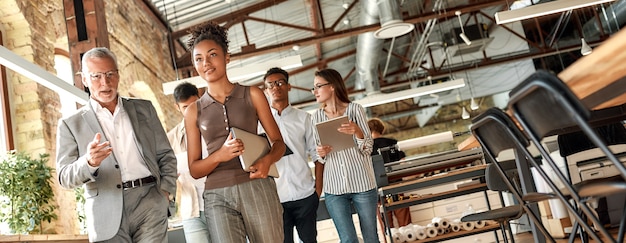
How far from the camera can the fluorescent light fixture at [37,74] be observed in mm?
3521

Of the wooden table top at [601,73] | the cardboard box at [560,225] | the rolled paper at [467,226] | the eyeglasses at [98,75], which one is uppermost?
the eyeglasses at [98,75]

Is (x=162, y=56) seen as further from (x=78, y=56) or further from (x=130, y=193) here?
(x=130, y=193)

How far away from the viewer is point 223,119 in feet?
7.57

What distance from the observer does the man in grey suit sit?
225 centimetres

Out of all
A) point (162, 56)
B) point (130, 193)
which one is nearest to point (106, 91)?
point (130, 193)

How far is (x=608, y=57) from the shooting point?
59.4 inches

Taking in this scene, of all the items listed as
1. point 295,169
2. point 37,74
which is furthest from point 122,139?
point 37,74

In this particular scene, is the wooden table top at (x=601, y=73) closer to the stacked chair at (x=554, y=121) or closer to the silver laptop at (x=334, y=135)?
the stacked chair at (x=554, y=121)

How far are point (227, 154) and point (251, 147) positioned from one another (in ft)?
0.32

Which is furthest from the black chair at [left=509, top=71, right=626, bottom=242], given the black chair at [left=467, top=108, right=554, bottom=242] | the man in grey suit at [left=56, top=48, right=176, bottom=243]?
the man in grey suit at [left=56, top=48, right=176, bottom=243]

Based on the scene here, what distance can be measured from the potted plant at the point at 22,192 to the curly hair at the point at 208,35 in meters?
2.37

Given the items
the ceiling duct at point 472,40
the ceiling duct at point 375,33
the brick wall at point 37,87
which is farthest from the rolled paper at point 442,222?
the ceiling duct at point 472,40

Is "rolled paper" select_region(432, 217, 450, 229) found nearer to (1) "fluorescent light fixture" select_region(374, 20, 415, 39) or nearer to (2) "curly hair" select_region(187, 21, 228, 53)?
(2) "curly hair" select_region(187, 21, 228, 53)

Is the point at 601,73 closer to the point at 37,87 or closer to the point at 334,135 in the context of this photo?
the point at 334,135
